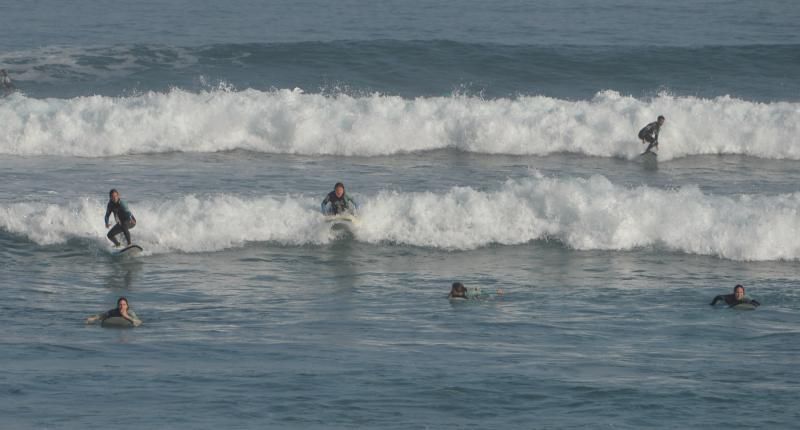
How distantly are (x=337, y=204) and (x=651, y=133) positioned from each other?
11.4 meters

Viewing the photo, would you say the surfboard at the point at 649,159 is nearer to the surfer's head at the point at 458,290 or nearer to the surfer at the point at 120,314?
the surfer's head at the point at 458,290

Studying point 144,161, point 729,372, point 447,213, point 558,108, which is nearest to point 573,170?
point 558,108

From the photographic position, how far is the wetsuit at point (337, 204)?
25.8 metres

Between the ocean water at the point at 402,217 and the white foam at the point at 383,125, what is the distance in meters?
0.09

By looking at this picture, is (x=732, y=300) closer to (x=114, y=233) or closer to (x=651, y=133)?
(x=114, y=233)

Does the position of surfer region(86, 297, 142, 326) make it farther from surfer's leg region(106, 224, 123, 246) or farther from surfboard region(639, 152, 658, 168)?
surfboard region(639, 152, 658, 168)

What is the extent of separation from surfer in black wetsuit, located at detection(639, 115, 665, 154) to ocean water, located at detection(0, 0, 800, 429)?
21.3 inches

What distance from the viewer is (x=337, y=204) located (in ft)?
84.9

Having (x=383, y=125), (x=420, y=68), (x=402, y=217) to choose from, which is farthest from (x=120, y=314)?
(x=420, y=68)

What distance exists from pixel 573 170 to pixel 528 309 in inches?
487

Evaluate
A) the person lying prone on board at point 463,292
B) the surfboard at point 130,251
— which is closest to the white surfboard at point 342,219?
the surfboard at point 130,251

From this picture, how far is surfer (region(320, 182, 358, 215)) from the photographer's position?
2573 cm

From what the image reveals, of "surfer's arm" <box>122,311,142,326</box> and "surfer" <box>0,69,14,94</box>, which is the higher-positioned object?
"surfer" <box>0,69,14,94</box>

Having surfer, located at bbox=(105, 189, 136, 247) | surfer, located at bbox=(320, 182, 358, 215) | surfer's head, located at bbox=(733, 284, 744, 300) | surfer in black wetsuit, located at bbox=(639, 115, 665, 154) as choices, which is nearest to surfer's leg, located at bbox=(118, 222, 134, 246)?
surfer, located at bbox=(105, 189, 136, 247)
